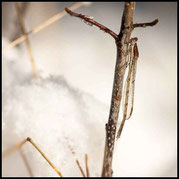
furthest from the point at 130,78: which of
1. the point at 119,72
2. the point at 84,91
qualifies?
the point at 84,91

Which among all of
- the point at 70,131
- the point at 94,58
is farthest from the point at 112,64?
the point at 70,131

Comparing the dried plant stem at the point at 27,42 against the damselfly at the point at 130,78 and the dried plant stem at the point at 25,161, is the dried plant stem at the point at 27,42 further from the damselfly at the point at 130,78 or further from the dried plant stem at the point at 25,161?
the damselfly at the point at 130,78

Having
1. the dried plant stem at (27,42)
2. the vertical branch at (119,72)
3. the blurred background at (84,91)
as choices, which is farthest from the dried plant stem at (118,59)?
the dried plant stem at (27,42)

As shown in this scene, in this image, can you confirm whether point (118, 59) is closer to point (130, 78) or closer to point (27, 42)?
point (130, 78)

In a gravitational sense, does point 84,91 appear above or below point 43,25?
below

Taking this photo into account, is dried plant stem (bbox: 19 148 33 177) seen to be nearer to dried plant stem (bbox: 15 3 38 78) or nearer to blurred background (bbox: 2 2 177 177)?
blurred background (bbox: 2 2 177 177)

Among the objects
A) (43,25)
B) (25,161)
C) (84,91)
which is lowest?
(25,161)

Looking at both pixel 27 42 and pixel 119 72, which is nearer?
pixel 119 72

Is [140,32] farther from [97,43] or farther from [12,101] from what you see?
[12,101]
